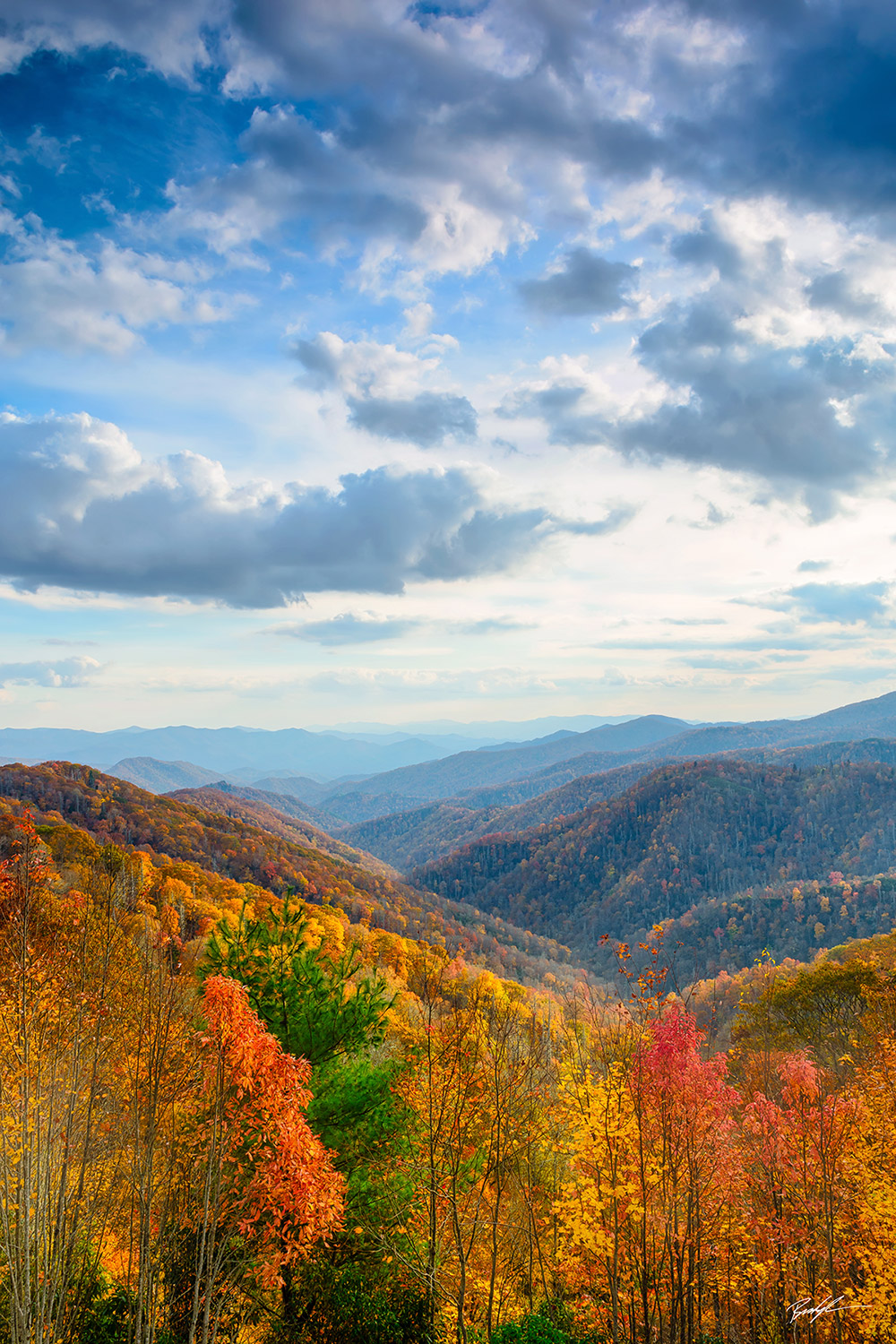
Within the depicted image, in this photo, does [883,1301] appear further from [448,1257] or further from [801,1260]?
[448,1257]

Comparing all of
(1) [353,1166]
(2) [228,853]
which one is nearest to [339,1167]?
(1) [353,1166]

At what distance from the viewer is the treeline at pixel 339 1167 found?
12.0 meters

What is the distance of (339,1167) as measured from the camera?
1661 cm

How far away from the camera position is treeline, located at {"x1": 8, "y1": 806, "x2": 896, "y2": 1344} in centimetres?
1205

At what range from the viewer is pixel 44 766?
16925 centimetres
